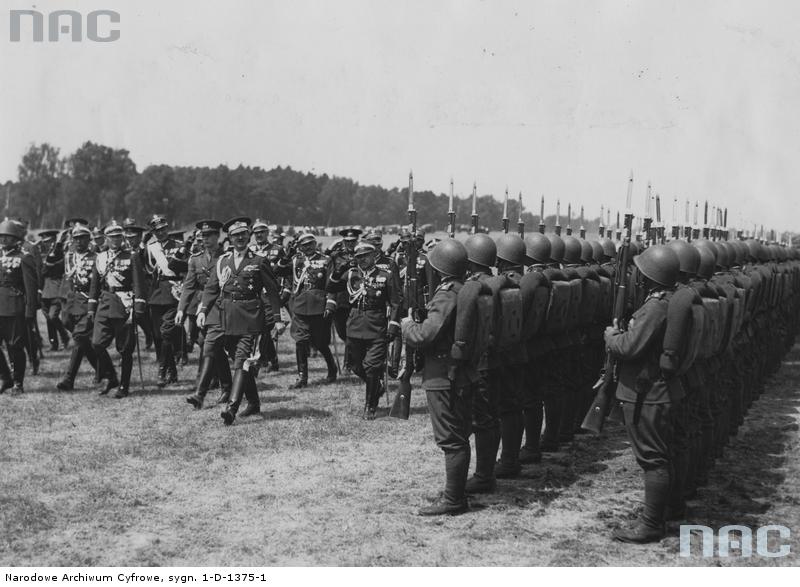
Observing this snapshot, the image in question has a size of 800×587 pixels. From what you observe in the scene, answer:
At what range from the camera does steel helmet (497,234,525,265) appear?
7.77 meters

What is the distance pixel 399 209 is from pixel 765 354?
2851 cm

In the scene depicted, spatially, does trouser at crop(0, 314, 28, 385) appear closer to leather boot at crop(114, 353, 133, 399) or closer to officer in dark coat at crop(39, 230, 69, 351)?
leather boot at crop(114, 353, 133, 399)

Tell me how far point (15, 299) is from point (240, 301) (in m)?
3.78

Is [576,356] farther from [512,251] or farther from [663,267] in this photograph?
[663,267]

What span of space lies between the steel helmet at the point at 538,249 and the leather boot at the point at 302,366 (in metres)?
4.94

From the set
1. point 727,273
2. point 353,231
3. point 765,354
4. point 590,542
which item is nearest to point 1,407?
point 353,231

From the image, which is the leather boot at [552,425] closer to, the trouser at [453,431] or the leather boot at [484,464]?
the leather boot at [484,464]

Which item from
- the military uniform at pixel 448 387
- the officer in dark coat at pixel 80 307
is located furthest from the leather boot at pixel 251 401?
the military uniform at pixel 448 387

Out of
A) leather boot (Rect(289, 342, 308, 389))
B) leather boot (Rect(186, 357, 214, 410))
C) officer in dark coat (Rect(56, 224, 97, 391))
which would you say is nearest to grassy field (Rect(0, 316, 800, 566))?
leather boot (Rect(186, 357, 214, 410))

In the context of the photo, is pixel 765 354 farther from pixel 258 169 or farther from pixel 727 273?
pixel 258 169

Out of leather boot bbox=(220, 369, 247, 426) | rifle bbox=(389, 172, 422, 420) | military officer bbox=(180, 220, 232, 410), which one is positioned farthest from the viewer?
military officer bbox=(180, 220, 232, 410)

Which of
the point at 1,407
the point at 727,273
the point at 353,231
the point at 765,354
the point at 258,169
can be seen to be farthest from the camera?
the point at 258,169

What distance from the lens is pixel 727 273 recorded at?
952cm

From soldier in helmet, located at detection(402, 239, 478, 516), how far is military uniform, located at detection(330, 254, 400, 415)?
3.49 m
